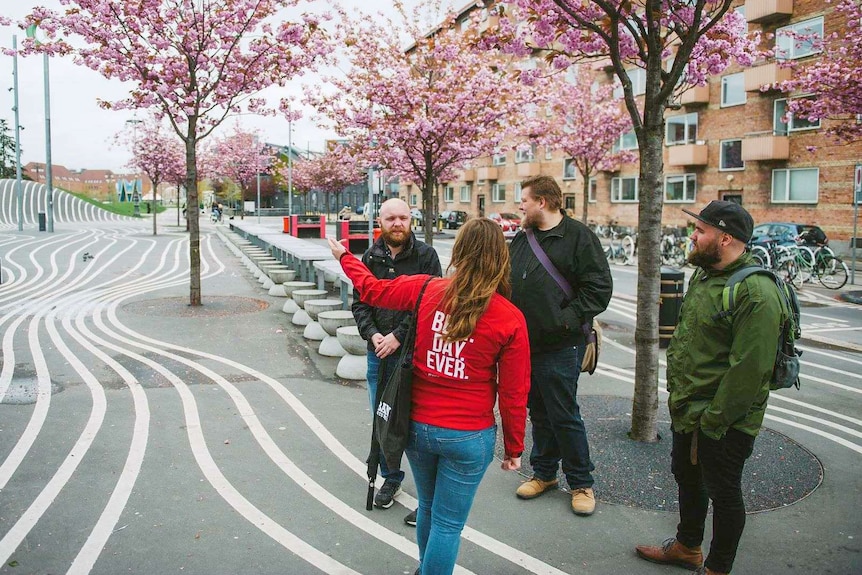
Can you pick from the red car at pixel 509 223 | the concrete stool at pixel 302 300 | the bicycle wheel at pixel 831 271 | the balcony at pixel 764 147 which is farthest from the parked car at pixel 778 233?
the concrete stool at pixel 302 300

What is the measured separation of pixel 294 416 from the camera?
671 centimetres

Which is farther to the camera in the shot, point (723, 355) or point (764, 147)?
point (764, 147)

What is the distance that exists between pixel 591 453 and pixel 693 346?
229 centimetres

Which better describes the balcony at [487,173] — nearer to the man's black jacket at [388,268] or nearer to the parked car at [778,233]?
the parked car at [778,233]

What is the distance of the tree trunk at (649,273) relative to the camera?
5.78 meters

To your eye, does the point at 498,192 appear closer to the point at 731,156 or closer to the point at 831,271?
the point at 731,156

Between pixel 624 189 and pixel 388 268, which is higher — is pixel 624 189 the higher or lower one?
the higher one

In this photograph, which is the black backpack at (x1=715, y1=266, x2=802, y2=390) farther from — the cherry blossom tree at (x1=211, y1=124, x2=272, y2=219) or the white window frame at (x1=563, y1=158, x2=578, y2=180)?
the cherry blossom tree at (x1=211, y1=124, x2=272, y2=219)

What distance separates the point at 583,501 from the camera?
15.2 ft

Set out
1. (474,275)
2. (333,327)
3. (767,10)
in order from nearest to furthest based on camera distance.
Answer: (474,275)
(333,327)
(767,10)

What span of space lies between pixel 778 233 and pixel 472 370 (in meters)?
25.5

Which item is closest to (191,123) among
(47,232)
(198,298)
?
(198,298)

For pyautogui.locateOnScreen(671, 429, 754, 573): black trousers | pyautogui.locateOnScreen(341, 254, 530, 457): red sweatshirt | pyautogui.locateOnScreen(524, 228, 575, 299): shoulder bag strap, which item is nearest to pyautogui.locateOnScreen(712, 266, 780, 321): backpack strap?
pyautogui.locateOnScreen(671, 429, 754, 573): black trousers

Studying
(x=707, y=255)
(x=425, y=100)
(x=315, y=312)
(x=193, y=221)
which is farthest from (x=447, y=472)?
(x=425, y=100)
